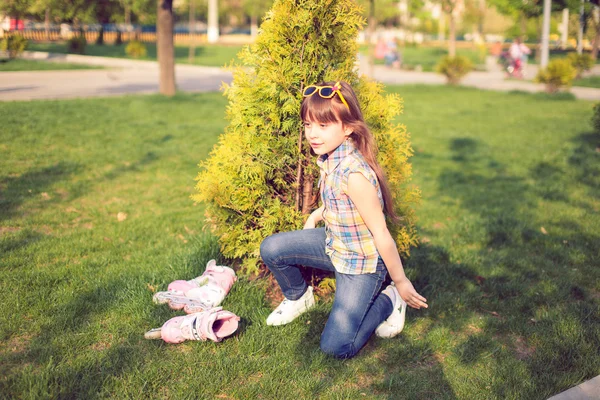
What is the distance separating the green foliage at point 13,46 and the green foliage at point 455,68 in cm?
1745

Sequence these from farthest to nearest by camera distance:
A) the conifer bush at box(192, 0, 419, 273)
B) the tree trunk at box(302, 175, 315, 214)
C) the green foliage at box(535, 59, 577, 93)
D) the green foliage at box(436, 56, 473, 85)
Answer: the green foliage at box(436, 56, 473, 85)
the green foliage at box(535, 59, 577, 93)
the tree trunk at box(302, 175, 315, 214)
the conifer bush at box(192, 0, 419, 273)

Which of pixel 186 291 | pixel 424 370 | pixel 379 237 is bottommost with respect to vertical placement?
pixel 424 370

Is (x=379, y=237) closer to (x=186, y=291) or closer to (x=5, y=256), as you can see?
(x=186, y=291)

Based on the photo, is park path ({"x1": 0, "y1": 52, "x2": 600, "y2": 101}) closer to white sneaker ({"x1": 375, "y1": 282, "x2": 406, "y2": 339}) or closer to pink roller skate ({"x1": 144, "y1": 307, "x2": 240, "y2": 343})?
white sneaker ({"x1": 375, "y1": 282, "x2": 406, "y2": 339})

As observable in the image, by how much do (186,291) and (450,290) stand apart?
6.68ft

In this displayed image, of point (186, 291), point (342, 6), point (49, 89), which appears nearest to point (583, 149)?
point (342, 6)

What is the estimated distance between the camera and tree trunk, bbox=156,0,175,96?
39.9 feet

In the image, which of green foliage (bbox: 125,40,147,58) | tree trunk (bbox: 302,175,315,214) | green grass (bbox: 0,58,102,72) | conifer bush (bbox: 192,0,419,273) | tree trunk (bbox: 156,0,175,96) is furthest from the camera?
green foliage (bbox: 125,40,147,58)

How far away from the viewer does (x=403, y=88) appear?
712 inches

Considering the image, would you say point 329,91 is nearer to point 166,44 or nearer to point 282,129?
point 282,129

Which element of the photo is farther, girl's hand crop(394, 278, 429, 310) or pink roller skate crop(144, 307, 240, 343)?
pink roller skate crop(144, 307, 240, 343)

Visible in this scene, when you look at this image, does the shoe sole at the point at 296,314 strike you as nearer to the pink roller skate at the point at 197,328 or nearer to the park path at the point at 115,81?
the pink roller skate at the point at 197,328

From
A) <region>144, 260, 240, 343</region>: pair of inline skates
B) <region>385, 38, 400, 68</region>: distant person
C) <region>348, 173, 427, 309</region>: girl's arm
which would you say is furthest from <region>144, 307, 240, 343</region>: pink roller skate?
<region>385, 38, 400, 68</region>: distant person

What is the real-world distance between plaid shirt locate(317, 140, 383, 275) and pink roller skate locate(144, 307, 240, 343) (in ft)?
2.46
